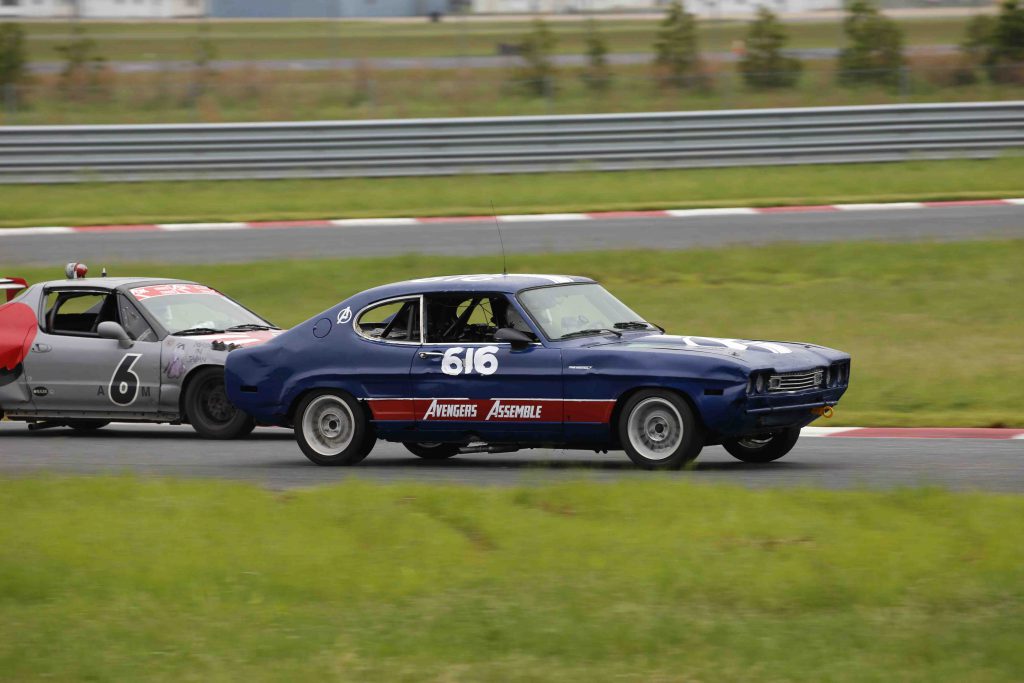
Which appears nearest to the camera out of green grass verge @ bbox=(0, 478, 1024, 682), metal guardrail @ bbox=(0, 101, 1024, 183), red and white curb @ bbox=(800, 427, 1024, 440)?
green grass verge @ bbox=(0, 478, 1024, 682)

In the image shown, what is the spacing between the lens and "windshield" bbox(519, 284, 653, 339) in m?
10.3

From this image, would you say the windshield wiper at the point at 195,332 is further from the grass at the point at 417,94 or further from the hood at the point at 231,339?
the grass at the point at 417,94

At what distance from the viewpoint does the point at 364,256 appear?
1984cm

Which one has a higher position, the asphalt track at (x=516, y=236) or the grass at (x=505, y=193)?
the grass at (x=505, y=193)

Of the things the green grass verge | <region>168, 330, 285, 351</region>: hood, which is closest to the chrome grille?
the green grass verge

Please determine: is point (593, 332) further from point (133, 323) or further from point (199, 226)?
point (199, 226)

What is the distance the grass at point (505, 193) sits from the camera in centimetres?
2348

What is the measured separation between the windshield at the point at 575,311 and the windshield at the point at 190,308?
3.91 metres

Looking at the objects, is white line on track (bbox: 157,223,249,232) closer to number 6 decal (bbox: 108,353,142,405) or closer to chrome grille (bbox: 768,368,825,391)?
number 6 decal (bbox: 108,353,142,405)

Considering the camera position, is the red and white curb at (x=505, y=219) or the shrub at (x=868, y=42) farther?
the shrub at (x=868, y=42)

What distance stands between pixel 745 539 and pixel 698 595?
919 millimetres

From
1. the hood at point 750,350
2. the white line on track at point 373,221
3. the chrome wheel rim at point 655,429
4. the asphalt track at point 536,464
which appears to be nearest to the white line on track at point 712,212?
the white line on track at point 373,221

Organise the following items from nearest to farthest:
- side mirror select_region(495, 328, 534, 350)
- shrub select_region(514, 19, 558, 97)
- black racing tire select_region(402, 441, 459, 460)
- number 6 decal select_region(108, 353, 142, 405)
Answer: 1. side mirror select_region(495, 328, 534, 350)
2. black racing tire select_region(402, 441, 459, 460)
3. number 6 decal select_region(108, 353, 142, 405)
4. shrub select_region(514, 19, 558, 97)

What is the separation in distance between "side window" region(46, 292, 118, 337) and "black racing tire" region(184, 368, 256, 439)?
1.30 metres
